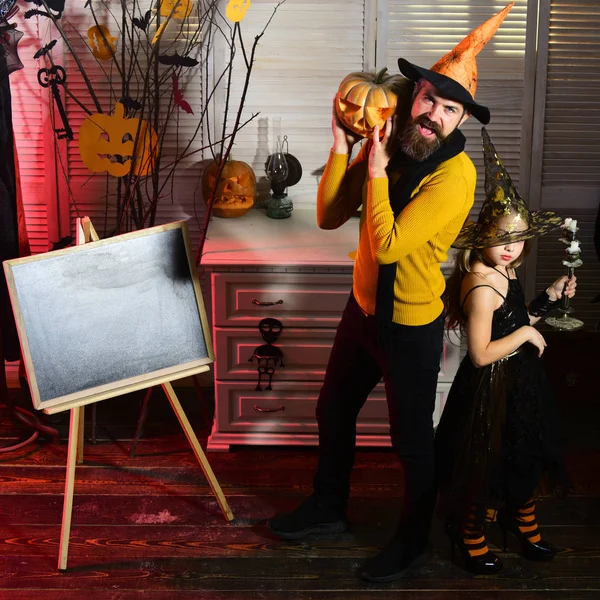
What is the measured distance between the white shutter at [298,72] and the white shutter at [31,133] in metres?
0.67

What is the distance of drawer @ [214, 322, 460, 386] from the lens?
2.86 metres

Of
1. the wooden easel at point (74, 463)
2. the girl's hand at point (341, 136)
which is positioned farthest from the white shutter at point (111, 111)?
the girl's hand at point (341, 136)

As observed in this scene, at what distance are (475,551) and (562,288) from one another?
759 millimetres

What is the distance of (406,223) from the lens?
1947mm

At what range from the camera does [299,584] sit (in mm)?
2291

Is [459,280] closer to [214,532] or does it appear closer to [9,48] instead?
[214,532]

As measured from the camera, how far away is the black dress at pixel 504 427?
7.38 feet

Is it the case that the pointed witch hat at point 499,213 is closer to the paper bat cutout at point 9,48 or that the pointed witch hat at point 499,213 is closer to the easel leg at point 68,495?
the easel leg at point 68,495

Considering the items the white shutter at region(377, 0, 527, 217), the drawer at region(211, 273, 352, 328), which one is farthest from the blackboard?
the white shutter at region(377, 0, 527, 217)

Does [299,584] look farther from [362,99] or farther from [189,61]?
[189,61]

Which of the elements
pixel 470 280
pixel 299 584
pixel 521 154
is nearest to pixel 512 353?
pixel 470 280

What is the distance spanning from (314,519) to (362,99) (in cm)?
123

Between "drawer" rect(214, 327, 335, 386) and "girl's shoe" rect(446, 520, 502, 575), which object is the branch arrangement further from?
"girl's shoe" rect(446, 520, 502, 575)

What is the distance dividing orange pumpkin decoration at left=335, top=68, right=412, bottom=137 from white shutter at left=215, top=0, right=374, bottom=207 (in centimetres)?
113
